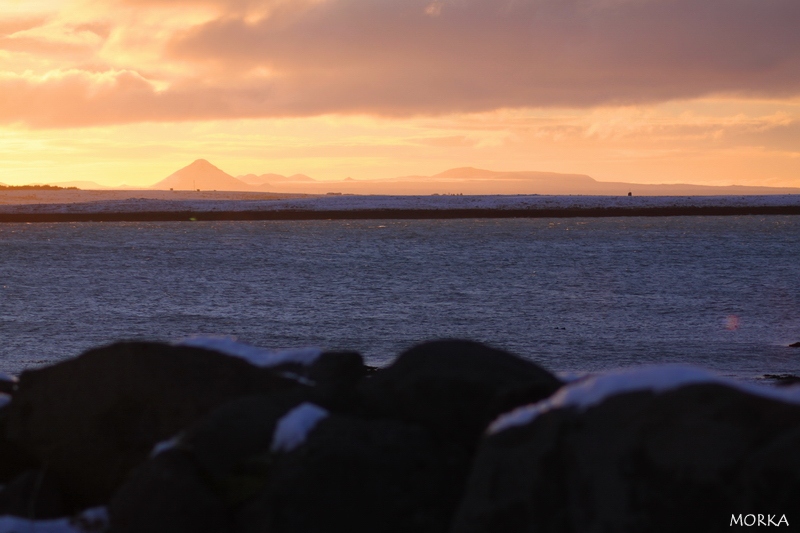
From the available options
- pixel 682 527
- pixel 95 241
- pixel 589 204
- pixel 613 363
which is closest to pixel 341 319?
pixel 613 363

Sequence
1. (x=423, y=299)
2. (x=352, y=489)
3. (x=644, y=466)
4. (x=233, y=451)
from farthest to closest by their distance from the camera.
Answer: (x=423, y=299), (x=233, y=451), (x=352, y=489), (x=644, y=466)

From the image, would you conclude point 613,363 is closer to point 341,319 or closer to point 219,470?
point 341,319

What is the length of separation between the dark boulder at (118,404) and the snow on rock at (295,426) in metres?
0.63

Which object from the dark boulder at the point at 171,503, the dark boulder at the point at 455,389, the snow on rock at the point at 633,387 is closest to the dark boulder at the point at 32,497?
the dark boulder at the point at 171,503

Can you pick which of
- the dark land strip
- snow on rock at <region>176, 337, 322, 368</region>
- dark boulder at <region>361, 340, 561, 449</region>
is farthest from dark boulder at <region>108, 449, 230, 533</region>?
the dark land strip

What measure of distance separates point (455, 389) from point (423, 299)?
37750 mm

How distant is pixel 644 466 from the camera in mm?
4715

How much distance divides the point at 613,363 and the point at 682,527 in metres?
20.2

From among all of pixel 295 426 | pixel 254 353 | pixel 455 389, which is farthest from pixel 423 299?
pixel 295 426

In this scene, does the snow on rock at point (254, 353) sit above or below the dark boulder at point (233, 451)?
above

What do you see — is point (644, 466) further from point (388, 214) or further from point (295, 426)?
point (388, 214)

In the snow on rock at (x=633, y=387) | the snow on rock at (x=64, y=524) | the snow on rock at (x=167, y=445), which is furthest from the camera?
the snow on rock at (x=64, y=524)

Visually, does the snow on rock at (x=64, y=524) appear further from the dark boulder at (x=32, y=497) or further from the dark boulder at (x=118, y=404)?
the dark boulder at (x=118, y=404)

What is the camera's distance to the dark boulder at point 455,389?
5945 millimetres
